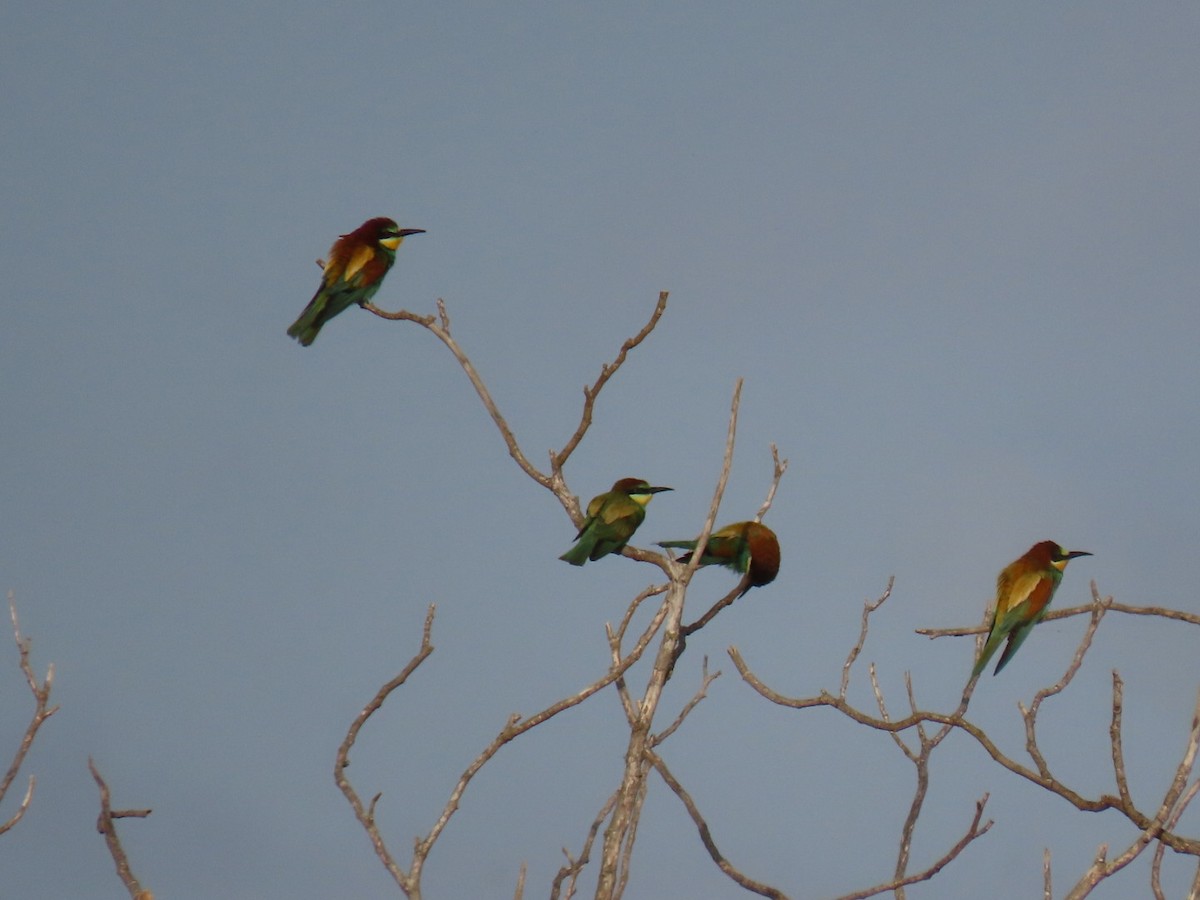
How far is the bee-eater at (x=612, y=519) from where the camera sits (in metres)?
6.55

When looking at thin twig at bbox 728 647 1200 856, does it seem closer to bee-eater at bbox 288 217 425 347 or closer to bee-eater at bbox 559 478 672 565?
bee-eater at bbox 559 478 672 565

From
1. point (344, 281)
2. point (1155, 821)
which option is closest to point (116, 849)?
point (1155, 821)

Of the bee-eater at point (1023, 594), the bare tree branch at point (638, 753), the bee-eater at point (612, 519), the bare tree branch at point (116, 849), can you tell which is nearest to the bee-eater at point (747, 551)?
the bee-eater at point (612, 519)

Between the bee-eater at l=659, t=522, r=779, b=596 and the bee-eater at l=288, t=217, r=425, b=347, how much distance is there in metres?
3.46

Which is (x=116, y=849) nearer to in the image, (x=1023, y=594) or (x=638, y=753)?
(x=638, y=753)

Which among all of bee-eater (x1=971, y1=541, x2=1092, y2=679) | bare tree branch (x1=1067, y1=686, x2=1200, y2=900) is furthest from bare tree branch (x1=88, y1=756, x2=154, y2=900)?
bee-eater (x1=971, y1=541, x2=1092, y2=679)

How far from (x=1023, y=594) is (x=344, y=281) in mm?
4436

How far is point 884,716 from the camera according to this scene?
573cm

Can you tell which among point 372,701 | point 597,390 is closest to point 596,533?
point 597,390

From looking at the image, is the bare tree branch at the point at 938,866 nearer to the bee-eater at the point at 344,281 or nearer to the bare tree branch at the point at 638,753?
the bare tree branch at the point at 638,753

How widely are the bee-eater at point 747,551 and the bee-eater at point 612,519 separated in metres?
0.43

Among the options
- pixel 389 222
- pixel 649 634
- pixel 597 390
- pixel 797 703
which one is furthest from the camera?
pixel 389 222

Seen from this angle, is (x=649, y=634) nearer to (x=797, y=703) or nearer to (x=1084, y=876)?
(x=797, y=703)

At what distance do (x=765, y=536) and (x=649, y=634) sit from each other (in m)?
1.91
